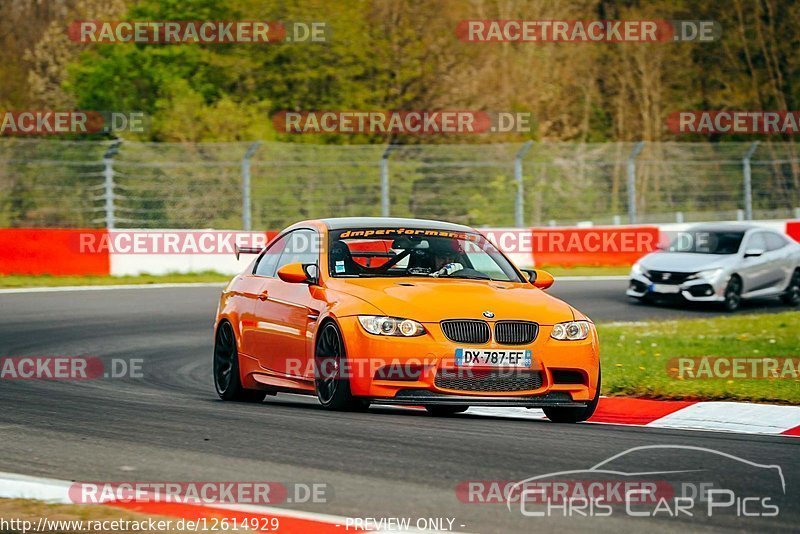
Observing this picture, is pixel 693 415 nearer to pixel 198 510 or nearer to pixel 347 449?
pixel 347 449

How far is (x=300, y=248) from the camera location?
10836 millimetres

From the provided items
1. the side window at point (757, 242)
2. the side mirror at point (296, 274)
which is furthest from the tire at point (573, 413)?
the side window at point (757, 242)

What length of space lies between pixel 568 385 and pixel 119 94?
35.2 m

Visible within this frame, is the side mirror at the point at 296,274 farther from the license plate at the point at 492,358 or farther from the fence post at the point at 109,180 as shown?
the fence post at the point at 109,180

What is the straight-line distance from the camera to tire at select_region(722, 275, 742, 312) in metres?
21.2

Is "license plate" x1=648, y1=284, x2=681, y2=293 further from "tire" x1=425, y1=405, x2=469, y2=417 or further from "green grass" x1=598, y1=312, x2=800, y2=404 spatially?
"tire" x1=425, y1=405, x2=469, y2=417

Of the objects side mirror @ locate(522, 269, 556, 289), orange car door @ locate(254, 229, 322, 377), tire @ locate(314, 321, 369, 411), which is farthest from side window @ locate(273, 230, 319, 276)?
side mirror @ locate(522, 269, 556, 289)

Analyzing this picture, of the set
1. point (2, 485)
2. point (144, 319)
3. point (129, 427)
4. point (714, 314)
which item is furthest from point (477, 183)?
point (2, 485)

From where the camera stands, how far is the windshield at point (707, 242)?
21.9 m

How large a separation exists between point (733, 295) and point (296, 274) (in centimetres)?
1243

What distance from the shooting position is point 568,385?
9500 mm

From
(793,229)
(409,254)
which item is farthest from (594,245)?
(409,254)

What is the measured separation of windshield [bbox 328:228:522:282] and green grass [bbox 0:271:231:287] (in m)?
13.6

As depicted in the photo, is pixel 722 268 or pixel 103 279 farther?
pixel 103 279
